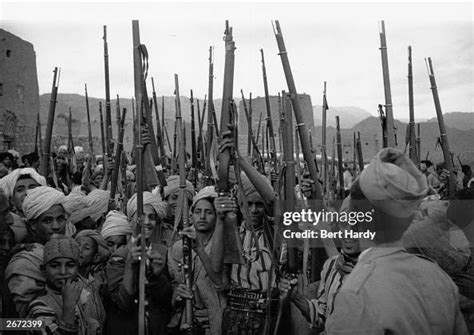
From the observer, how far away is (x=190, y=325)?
2844 mm

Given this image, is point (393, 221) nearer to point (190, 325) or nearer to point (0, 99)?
point (190, 325)

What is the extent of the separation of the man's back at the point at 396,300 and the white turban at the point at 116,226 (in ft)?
7.31

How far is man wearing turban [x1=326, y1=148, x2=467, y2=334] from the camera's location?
140cm

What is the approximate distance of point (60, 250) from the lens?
105 inches

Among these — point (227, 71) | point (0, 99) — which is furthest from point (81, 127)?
point (227, 71)

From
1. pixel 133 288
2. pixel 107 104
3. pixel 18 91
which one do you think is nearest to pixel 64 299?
pixel 133 288

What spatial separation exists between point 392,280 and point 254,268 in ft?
4.86

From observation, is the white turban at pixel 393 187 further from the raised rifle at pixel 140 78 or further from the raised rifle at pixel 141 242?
the raised rifle at pixel 140 78

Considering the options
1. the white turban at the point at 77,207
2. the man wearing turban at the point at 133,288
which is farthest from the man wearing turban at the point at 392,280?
the white turban at the point at 77,207

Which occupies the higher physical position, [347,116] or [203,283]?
[347,116]

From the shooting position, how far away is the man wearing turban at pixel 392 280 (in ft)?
4.58

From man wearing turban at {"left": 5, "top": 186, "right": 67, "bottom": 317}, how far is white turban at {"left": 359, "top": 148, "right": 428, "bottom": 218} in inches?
71.3

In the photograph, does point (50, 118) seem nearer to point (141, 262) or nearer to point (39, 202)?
point (39, 202)

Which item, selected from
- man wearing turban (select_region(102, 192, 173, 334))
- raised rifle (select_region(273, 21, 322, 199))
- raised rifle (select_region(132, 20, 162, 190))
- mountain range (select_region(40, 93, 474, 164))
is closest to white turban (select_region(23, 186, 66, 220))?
man wearing turban (select_region(102, 192, 173, 334))
